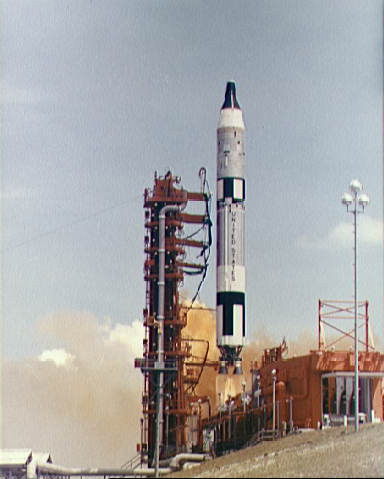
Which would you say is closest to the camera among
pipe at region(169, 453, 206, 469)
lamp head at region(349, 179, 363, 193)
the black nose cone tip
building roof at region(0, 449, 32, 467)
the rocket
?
lamp head at region(349, 179, 363, 193)

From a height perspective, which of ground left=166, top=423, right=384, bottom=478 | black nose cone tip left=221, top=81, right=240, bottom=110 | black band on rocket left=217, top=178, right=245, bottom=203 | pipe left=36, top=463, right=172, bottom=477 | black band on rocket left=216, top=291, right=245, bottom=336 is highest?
black nose cone tip left=221, top=81, right=240, bottom=110

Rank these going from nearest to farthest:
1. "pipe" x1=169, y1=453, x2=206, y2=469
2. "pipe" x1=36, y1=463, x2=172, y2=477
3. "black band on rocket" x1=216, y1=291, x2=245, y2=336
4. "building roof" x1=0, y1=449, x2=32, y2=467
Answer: "pipe" x1=36, y1=463, x2=172, y2=477 → "pipe" x1=169, y1=453, x2=206, y2=469 → "building roof" x1=0, y1=449, x2=32, y2=467 → "black band on rocket" x1=216, y1=291, x2=245, y2=336

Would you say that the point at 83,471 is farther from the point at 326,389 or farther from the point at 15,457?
the point at 326,389

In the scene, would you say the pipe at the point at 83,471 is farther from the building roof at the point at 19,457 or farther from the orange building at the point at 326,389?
the orange building at the point at 326,389

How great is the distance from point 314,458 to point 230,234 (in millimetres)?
29422

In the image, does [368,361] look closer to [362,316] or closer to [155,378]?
[362,316]

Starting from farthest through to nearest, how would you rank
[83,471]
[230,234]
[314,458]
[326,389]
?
[230,234], [326,389], [83,471], [314,458]

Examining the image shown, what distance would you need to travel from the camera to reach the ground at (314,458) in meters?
43.3

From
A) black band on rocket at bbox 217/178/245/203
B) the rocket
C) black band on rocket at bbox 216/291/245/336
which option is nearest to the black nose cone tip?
the rocket

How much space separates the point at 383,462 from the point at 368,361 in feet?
64.7

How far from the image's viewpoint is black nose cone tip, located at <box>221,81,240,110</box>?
75875 mm

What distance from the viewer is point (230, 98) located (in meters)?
76.3

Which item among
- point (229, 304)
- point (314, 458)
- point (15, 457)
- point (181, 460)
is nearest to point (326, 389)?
point (181, 460)

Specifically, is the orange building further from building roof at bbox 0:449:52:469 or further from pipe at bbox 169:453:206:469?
building roof at bbox 0:449:52:469
